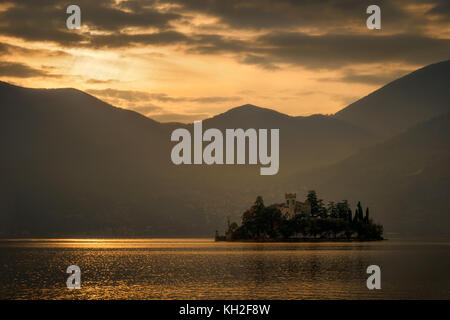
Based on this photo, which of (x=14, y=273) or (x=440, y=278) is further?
(x=14, y=273)

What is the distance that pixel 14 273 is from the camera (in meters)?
128

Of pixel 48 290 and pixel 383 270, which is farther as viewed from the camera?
pixel 383 270

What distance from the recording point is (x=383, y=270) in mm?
127812
